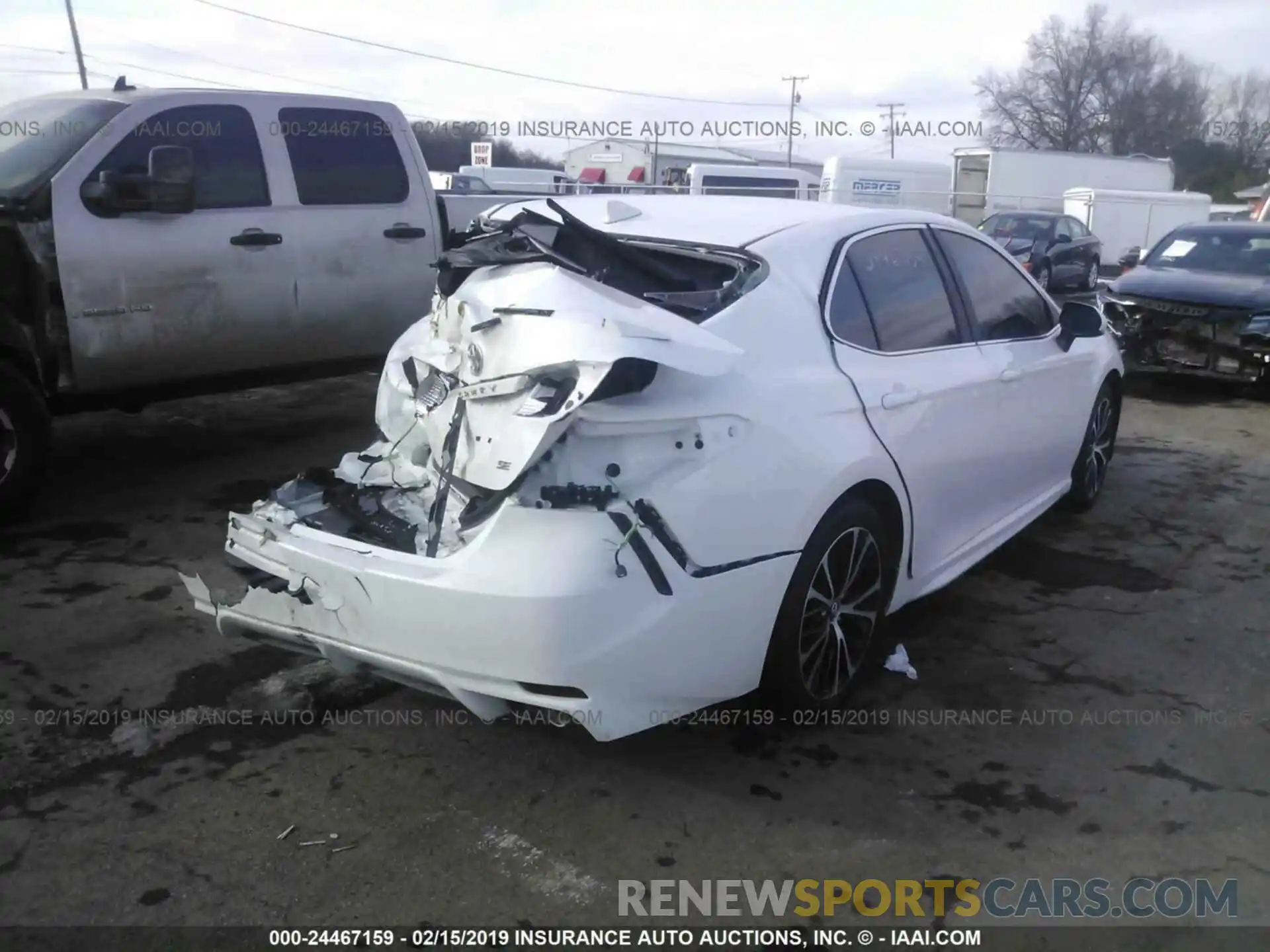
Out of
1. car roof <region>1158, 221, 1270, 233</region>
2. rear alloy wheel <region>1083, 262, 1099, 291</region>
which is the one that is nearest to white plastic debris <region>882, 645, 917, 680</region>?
car roof <region>1158, 221, 1270, 233</region>

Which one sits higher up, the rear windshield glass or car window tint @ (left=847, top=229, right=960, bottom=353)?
car window tint @ (left=847, top=229, right=960, bottom=353)

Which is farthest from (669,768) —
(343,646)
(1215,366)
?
(1215,366)

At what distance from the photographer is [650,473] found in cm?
304

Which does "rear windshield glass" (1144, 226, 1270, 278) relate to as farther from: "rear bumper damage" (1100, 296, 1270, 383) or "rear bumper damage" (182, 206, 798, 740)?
"rear bumper damage" (182, 206, 798, 740)

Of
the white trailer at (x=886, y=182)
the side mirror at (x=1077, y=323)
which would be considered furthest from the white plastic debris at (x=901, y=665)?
the white trailer at (x=886, y=182)

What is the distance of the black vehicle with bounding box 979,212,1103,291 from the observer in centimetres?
2080

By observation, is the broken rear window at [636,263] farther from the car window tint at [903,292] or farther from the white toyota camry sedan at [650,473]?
the car window tint at [903,292]

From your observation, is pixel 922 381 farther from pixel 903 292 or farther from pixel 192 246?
pixel 192 246

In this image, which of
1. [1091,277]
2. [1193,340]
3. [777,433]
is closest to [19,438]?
[777,433]

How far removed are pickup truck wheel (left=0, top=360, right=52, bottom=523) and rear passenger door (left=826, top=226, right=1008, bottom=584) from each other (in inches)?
156

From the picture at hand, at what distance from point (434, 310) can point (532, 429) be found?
46.2 inches

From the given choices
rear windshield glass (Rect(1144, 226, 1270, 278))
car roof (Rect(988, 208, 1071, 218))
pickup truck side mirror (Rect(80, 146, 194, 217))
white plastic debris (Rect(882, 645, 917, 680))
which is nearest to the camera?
white plastic debris (Rect(882, 645, 917, 680))

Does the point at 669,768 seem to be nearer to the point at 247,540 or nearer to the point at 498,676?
the point at 498,676

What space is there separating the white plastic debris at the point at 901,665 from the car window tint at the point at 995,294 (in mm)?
1367
